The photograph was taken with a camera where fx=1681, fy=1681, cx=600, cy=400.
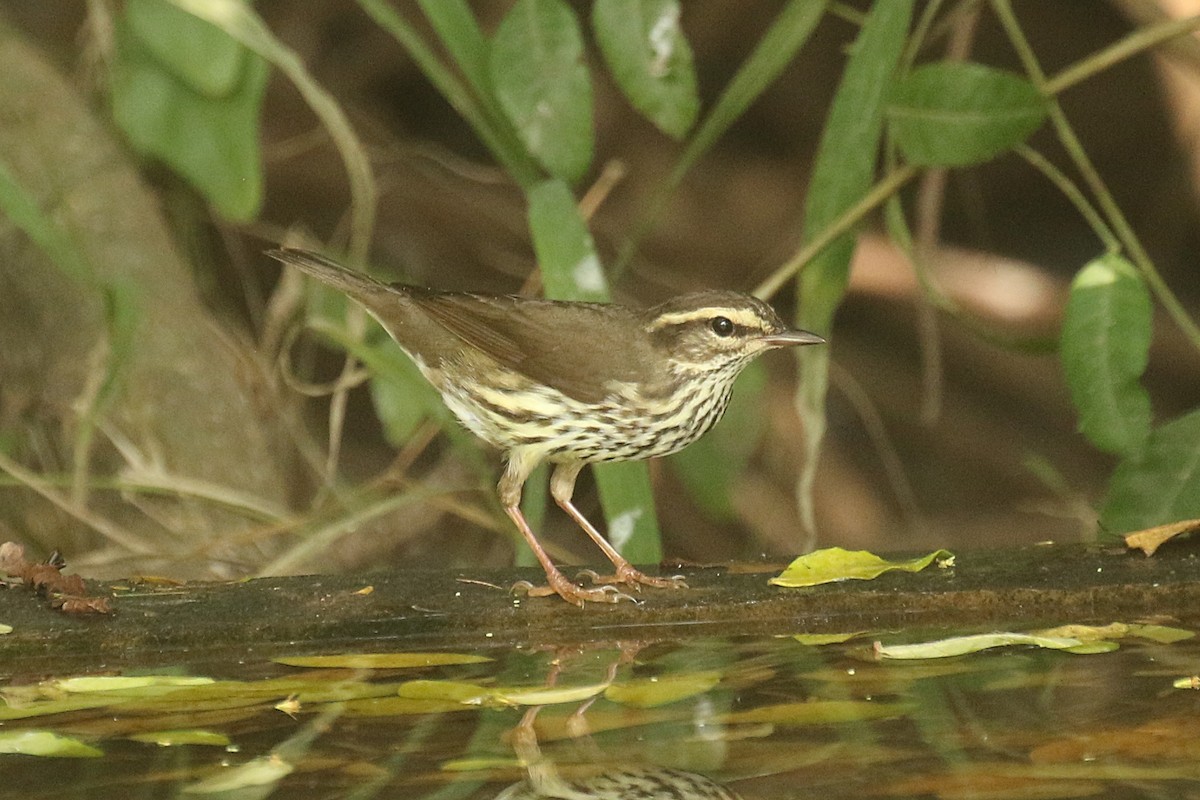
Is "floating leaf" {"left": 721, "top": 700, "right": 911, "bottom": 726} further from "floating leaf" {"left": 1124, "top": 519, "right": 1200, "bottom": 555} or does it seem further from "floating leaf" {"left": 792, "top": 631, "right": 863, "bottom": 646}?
"floating leaf" {"left": 1124, "top": 519, "right": 1200, "bottom": 555}

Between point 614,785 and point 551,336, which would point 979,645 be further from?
point 551,336

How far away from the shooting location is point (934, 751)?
2.35 m

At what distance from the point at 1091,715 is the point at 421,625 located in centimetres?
129

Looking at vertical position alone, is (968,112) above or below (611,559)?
above

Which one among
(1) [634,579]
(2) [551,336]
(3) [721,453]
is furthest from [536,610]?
(3) [721,453]

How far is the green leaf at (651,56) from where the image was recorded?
4449 millimetres

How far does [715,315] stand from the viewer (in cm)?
419

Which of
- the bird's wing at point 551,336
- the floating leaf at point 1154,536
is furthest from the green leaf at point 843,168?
the floating leaf at point 1154,536

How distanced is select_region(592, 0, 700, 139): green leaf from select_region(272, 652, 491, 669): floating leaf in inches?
74.9

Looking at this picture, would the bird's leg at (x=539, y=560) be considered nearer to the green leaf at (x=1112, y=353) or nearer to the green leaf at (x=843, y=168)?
the green leaf at (x=843, y=168)

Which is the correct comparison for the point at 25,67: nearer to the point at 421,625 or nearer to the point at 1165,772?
the point at 421,625

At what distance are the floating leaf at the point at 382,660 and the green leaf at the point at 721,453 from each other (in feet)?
9.23

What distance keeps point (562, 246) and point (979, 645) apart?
1778 millimetres

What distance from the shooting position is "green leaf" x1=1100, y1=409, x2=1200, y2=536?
402 centimetres
